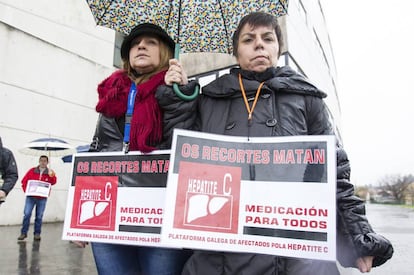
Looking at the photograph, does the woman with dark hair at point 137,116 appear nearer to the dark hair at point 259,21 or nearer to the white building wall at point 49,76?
the dark hair at point 259,21

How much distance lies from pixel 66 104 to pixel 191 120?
395 inches

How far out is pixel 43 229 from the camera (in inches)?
343

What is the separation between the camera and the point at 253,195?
4.74ft

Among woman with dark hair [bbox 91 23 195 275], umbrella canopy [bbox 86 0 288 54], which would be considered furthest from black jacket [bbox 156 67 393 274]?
umbrella canopy [bbox 86 0 288 54]

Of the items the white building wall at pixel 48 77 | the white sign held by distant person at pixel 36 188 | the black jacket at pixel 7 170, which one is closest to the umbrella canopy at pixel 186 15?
the black jacket at pixel 7 170

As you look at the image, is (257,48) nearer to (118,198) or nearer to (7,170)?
(118,198)

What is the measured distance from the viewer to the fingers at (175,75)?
5.66ft

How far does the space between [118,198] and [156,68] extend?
74 cm

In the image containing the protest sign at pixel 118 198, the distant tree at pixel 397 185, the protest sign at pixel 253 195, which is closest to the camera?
the protest sign at pixel 253 195

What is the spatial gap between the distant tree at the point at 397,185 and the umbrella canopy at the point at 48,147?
94097 mm

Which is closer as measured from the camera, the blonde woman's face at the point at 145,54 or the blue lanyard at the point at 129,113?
the blue lanyard at the point at 129,113

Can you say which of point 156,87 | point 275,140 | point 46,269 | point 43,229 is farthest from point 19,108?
point 275,140

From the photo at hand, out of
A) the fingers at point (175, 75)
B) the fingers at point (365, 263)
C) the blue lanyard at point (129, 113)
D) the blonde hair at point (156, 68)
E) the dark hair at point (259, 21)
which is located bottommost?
the fingers at point (365, 263)

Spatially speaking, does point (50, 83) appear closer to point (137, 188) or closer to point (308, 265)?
point (137, 188)
